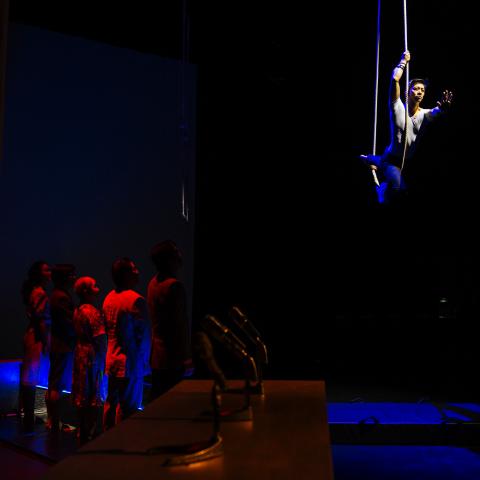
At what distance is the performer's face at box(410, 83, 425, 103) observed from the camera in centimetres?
527

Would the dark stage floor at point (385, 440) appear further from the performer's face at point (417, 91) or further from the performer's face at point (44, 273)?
the performer's face at point (417, 91)

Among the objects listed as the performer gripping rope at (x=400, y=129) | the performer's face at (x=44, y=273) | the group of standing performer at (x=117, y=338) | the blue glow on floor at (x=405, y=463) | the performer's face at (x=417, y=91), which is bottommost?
the blue glow on floor at (x=405, y=463)

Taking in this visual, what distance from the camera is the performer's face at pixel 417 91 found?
5270mm

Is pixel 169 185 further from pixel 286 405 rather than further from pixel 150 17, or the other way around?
pixel 286 405

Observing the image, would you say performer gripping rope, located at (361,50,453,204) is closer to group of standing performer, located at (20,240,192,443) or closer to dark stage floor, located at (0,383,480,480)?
dark stage floor, located at (0,383,480,480)

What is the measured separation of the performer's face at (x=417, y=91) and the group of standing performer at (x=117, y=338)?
2.64m

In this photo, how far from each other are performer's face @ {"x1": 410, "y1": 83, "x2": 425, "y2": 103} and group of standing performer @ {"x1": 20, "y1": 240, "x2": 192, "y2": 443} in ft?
8.66

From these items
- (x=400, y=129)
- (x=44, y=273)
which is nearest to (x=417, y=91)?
(x=400, y=129)

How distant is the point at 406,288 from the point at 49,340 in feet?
12.6

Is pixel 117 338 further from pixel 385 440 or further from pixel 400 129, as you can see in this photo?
pixel 400 129

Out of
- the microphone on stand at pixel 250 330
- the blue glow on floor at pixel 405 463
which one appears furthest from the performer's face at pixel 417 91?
the microphone on stand at pixel 250 330

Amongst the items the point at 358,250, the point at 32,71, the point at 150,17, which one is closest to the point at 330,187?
the point at 358,250

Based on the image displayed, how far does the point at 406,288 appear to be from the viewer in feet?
23.5

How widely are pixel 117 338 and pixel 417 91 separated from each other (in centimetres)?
311
